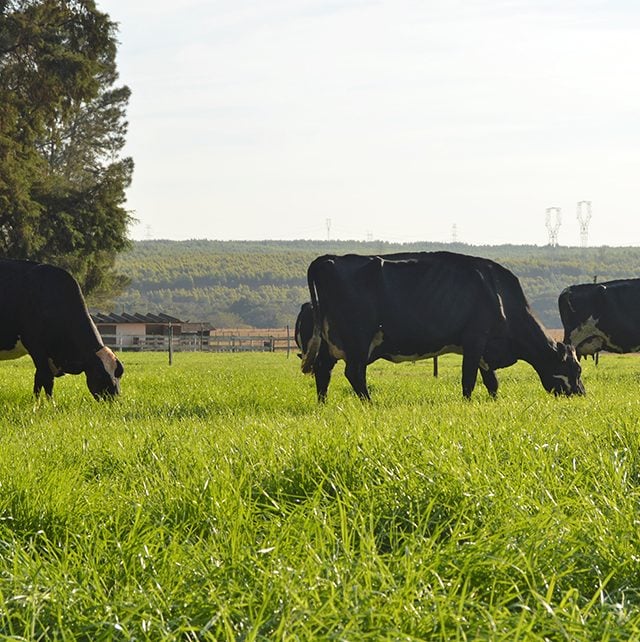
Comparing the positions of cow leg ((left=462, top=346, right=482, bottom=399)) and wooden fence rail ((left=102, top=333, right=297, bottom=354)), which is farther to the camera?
A: wooden fence rail ((left=102, top=333, right=297, bottom=354))

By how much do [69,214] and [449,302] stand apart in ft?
49.4

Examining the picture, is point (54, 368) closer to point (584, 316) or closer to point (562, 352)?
point (562, 352)

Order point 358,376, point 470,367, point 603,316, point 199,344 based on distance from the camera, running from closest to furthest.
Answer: point 358,376
point 470,367
point 603,316
point 199,344

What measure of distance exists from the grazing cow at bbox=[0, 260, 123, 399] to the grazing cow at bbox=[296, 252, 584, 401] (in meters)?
2.73

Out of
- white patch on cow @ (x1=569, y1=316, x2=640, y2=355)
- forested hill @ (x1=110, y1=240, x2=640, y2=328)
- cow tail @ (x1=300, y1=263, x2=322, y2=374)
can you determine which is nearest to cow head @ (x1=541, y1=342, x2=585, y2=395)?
cow tail @ (x1=300, y1=263, x2=322, y2=374)

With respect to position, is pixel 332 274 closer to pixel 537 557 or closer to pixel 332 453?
pixel 332 453

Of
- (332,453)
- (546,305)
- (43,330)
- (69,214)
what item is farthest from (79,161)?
(546,305)

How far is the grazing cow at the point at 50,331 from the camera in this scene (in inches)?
503

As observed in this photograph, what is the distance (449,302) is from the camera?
43.1 ft

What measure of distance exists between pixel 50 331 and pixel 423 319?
487cm

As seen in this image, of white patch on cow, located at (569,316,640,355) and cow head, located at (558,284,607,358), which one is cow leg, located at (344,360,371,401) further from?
white patch on cow, located at (569,316,640,355)

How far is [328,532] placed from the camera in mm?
4113

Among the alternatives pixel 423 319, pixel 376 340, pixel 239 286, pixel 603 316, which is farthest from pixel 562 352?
pixel 239 286

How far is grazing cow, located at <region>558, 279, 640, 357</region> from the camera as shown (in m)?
23.1
